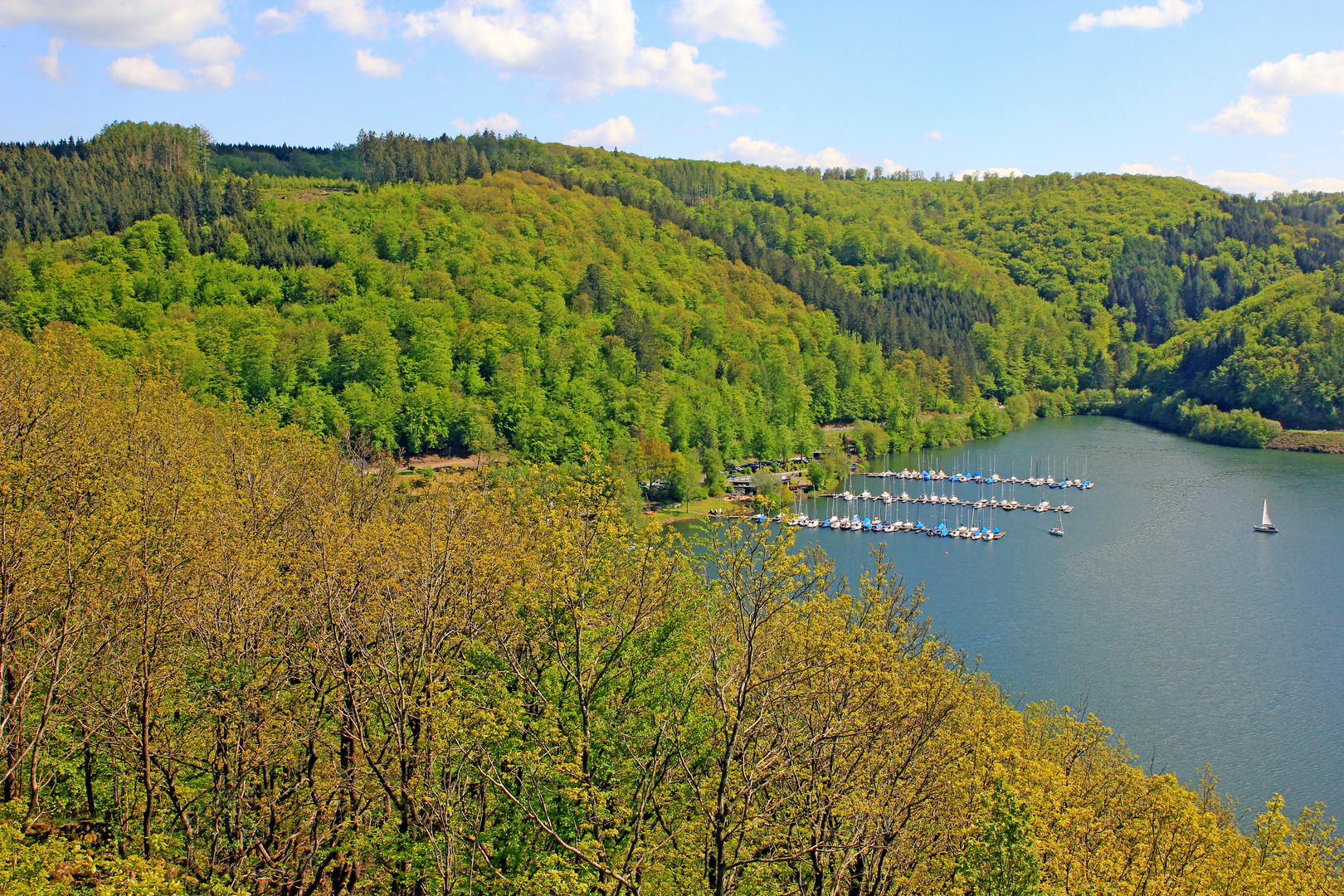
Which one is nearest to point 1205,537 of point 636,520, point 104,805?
point 636,520

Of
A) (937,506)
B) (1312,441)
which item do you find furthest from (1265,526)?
(1312,441)

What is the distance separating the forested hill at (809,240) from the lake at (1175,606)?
69.6 ft

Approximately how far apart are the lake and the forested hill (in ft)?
69.6

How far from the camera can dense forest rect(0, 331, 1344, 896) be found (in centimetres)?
1007

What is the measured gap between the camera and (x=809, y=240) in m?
129

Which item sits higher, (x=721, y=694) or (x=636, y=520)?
(x=721, y=694)

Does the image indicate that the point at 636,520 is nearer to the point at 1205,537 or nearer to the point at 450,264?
the point at 1205,537

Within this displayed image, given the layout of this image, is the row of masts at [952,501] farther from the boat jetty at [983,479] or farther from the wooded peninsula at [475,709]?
the wooded peninsula at [475,709]

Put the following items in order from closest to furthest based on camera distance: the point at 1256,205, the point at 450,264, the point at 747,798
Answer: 1. the point at 747,798
2. the point at 450,264
3. the point at 1256,205

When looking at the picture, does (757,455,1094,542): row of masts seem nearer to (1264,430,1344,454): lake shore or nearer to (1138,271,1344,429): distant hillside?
(1264,430,1344,454): lake shore

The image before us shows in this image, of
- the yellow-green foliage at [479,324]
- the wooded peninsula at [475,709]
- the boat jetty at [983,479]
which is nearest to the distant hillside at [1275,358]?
the yellow-green foliage at [479,324]

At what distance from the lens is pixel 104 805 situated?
41.0ft

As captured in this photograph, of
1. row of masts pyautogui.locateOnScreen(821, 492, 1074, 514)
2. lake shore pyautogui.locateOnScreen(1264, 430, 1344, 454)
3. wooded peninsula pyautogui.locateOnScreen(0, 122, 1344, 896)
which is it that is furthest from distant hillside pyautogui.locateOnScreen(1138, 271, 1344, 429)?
wooded peninsula pyautogui.locateOnScreen(0, 122, 1344, 896)

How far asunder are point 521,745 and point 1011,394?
323 ft
